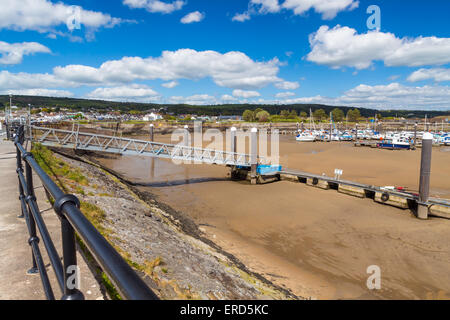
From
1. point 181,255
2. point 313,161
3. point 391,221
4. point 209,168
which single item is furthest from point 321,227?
point 313,161

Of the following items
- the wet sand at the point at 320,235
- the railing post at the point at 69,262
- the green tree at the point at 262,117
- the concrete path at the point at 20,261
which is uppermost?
the green tree at the point at 262,117

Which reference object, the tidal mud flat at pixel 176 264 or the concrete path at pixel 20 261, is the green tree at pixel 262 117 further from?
the concrete path at pixel 20 261

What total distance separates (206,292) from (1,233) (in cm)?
386

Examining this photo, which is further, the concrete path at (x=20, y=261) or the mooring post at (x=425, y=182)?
the mooring post at (x=425, y=182)

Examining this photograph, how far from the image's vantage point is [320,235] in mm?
12555

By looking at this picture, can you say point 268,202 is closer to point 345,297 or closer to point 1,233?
point 345,297

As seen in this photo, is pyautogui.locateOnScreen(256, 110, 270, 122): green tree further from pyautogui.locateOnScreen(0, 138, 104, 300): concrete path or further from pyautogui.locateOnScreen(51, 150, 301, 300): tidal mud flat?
pyautogui.locateOnScreen(0, 138, 104, 300): concrete path

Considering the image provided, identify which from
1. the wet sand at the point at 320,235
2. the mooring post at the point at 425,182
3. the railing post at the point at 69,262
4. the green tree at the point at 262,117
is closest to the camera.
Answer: the railing post at the point at 69,262

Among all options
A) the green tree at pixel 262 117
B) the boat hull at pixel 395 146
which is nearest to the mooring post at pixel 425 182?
the boat hull at pixel 395 146

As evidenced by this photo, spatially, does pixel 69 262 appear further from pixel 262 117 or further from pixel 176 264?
pixel 262 117

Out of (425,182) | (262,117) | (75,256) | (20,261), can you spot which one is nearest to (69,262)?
(75,256)

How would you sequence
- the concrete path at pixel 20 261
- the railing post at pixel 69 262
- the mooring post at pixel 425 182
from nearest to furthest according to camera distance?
the railing post at pixel 69 262 → the concrete path at pixel 20 261 → the mooring post at pixel 425 182

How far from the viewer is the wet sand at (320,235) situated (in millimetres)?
9062

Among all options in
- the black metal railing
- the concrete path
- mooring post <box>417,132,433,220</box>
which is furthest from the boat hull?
the black metal railing
